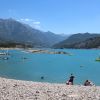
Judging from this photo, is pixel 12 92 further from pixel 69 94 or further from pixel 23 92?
pixel 69 94

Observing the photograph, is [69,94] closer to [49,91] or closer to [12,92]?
[49,91]

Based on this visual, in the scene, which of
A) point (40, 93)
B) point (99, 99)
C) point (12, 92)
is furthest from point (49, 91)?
point (99, 99)

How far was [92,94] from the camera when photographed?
17.7m

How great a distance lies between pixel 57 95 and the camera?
1714 centimetres

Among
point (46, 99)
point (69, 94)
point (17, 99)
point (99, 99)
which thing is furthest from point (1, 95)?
point (99, 99)

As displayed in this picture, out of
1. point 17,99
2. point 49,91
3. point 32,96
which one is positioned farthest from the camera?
point 49,91

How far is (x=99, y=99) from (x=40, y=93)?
3.50m

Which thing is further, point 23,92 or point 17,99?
point 23,92

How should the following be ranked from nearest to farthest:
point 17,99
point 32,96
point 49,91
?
point 17,99, point 32,96, point 49,91

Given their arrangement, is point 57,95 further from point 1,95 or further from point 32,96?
point 1,95

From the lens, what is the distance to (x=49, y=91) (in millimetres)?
18609

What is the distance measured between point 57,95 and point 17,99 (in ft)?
8.27

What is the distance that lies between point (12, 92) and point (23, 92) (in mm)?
665

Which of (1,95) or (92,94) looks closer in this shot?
(1,95)
